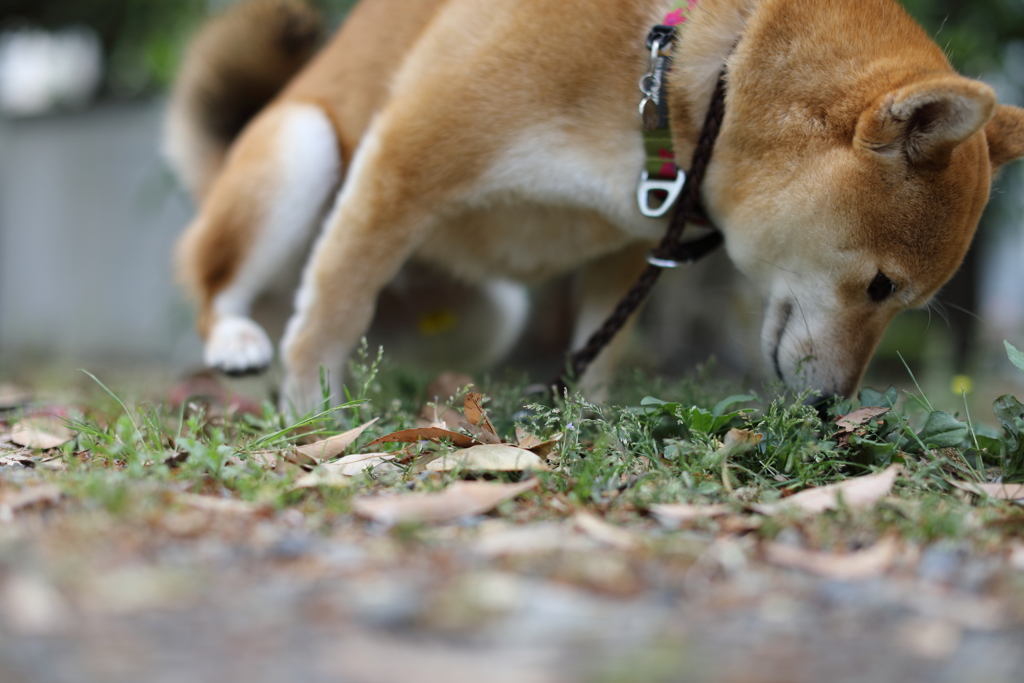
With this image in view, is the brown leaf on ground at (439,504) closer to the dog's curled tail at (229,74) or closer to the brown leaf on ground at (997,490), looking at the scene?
the brown leaf on ground at (997,490)

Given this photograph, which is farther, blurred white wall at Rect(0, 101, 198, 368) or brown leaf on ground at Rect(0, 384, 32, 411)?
blurred white wall at Rect(0, 101, 198, 368)

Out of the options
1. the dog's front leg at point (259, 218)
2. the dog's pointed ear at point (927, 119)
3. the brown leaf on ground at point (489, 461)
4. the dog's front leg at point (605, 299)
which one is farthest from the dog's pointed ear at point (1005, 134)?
the dog's front leg at point (259, 218)

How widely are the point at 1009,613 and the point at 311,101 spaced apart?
2248 millimetres

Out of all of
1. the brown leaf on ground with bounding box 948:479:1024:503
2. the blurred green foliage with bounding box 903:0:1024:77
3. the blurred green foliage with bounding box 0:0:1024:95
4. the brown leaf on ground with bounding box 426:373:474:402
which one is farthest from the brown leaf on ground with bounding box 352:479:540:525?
the blurred green foliage with bounding box 903:0:1024:77

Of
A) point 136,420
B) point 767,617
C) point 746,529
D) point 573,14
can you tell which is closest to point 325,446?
point 136,420

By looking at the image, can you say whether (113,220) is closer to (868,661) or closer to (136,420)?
(136,420)

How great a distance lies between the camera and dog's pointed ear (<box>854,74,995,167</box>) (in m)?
1.47

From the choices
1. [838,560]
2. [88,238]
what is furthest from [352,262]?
[88,238]

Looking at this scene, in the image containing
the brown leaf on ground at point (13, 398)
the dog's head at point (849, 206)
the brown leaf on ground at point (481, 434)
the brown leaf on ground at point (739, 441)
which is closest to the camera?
the brown leaf on ground at point (739, 441)

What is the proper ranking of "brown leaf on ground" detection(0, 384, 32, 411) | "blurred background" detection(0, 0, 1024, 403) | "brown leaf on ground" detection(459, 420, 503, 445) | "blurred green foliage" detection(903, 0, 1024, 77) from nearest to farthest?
"brown leaf on ground" detection(459, 420, 503, 445), "brown leaf on ground" detection(0, 384, 32, 411), "blurred green foliage" detection(903, 0, 1024, 77), "blurred background" detection(0, 0, 1024, 403)

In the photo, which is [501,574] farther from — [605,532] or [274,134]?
[274,134]

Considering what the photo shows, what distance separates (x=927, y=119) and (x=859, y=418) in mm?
620

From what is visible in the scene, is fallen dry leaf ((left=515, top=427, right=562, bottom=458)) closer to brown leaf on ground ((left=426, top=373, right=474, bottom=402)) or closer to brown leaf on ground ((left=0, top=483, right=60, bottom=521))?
brown leaf on ground ((left=426, top=373, right=474, bottom=402))

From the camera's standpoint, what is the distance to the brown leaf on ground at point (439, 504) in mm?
1063
